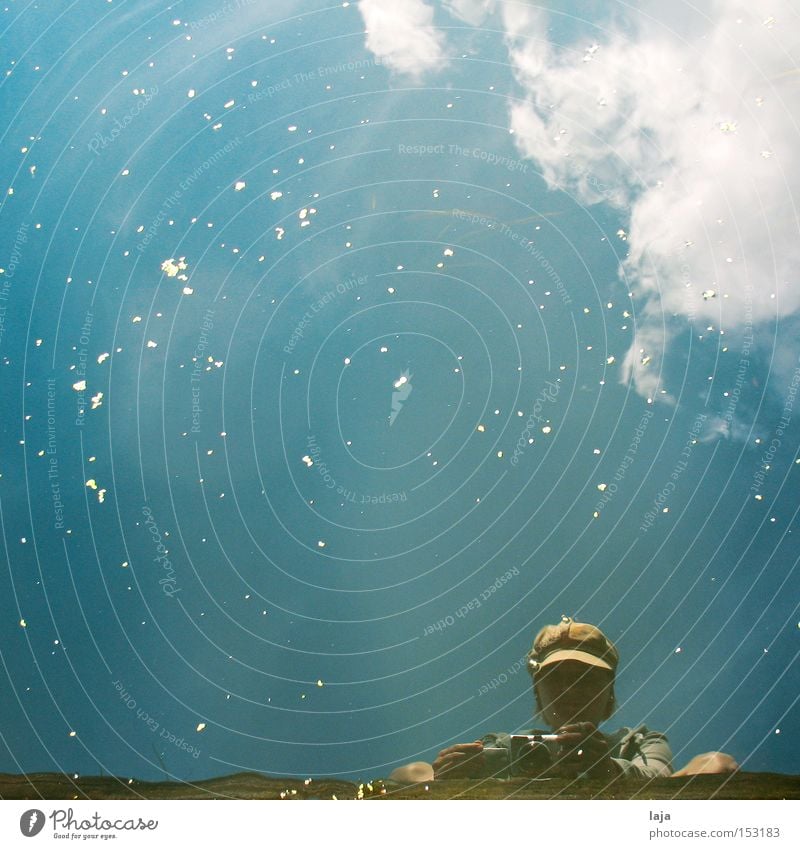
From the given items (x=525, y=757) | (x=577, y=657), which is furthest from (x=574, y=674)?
(x=525, y=757)

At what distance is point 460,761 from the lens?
88cm

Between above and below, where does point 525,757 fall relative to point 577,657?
below

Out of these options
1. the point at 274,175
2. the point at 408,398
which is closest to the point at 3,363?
the point at 274,175

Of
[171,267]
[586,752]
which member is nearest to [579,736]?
[586,752]

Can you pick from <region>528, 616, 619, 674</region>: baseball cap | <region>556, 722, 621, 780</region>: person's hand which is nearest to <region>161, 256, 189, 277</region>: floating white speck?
<region>528, 616, 619, 674</region>: baseball cap

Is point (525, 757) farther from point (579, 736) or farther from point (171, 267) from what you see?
point (171, 267)

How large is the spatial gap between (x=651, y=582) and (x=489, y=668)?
25 centimetres

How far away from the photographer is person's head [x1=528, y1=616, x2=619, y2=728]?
882 mm

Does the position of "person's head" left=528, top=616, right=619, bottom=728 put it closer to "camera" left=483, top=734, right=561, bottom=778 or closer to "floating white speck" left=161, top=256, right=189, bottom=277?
"camera" left=483, top=734, right=561, bottom=778

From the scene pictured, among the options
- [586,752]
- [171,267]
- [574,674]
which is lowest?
[586,752]

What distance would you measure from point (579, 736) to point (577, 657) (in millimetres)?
107

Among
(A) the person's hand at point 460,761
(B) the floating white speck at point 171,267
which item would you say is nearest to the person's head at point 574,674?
(A) the person's hand at point 460,761
